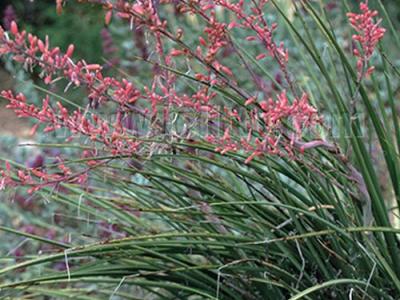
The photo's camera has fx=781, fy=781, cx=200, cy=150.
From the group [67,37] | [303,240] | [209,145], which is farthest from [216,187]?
[67,37]

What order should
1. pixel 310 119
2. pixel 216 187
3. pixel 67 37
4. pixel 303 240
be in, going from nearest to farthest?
pixel 310 119 < pixel 303 240 < pixel 216 187 < pixel 67 37

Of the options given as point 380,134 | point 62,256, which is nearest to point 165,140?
point 62,256

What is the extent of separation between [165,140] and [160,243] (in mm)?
295

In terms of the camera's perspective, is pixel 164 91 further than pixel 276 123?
Yes

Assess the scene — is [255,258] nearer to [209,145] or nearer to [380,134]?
[209,145]

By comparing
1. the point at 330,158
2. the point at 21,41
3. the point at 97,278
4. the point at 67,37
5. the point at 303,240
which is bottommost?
the point at 97,278

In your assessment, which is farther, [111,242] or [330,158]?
[330,158]

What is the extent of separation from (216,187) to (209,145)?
0.16 metres

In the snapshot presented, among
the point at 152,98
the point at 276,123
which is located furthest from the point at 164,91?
the point at 276,123

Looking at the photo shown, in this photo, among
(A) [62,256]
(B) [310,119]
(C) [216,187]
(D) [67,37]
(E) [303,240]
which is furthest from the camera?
(D) [67,37]

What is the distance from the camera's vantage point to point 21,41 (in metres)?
1.92

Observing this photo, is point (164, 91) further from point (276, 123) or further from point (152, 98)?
point (276, 123)

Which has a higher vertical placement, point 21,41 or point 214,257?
point 21,41

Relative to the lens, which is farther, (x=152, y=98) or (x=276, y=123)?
(x=152, y=98)
